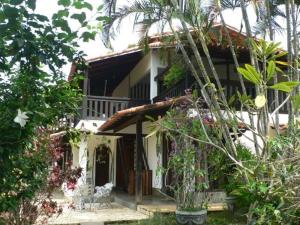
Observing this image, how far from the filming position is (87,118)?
14422 mm

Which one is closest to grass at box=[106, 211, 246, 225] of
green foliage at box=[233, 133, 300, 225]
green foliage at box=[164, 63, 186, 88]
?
green foliage at box=[233, 133, 300, 225]

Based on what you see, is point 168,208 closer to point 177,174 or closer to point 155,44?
point 177,174

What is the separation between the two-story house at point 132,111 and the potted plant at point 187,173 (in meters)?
2.01

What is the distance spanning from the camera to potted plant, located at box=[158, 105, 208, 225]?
27.3 ft

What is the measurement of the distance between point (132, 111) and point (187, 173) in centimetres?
332

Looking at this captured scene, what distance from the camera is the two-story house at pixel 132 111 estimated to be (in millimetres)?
12148

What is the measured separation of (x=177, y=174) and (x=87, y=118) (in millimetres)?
6493

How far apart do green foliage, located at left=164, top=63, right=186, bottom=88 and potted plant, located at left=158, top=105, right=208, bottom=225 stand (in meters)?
3.81

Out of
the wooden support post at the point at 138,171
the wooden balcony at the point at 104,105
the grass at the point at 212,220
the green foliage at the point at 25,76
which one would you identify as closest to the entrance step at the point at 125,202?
the wooden support post at the point at 138,171

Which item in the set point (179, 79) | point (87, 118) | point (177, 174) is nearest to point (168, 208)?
point (177, 174)

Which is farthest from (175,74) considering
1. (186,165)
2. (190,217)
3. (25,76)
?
(25,76)

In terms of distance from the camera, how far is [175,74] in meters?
12.7

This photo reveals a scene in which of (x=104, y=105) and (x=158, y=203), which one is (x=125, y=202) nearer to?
(x=158, y=203)

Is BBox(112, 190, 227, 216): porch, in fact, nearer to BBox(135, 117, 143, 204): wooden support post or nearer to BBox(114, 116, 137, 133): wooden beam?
BBox(135, 117, 143, 204): wooden support post
